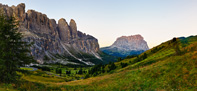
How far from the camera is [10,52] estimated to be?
61.9 ft

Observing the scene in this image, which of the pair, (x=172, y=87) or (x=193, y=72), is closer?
(x=172, y=87)

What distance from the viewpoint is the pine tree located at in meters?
18.7

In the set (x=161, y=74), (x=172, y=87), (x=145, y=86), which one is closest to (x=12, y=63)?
(x=145, y=86)

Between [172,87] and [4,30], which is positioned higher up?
[4,30]

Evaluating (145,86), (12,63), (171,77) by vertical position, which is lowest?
(145,86)

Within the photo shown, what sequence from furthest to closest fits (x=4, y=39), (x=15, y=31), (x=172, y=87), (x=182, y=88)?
(x=15, y=31), (x=4, y=39), (x=172, y=87), (x=182, y=88)

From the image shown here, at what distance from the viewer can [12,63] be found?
19.6 m

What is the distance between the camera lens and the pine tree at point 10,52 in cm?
1867

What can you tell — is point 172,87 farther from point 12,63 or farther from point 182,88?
point 12,63

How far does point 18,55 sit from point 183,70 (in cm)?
3200

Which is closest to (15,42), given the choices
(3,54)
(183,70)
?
(3,54)

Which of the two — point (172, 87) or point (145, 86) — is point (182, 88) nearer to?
point (172, 87)

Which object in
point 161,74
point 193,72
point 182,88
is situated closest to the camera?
point 182,88

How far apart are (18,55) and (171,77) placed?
97.0ft
